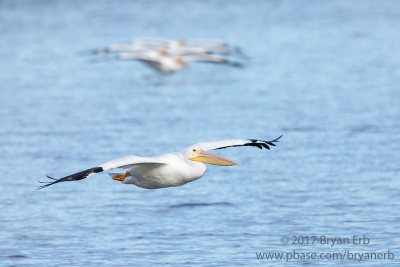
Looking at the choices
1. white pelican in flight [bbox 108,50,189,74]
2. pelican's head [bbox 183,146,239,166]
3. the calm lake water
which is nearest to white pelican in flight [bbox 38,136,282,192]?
pelican's head [bbox 183,146,239,166]

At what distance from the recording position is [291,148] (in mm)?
14477

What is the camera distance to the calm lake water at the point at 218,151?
32.2 ft

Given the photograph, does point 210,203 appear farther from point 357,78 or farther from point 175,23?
point 175,23

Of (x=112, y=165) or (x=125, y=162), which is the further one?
(x=125, y=162)

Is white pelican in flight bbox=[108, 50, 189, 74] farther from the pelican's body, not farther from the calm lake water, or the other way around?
the pelican's body

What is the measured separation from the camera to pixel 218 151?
1421cm

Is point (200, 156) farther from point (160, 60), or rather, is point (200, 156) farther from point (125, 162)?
point (160, 60)

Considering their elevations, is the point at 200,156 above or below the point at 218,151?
below

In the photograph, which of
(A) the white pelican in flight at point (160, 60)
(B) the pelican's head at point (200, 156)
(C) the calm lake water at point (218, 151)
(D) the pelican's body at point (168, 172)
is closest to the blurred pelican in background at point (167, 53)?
(A) the white pelican in flight at point (160, 60)

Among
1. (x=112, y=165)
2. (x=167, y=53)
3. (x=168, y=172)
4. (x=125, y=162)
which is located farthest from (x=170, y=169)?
(x=167, y=53)

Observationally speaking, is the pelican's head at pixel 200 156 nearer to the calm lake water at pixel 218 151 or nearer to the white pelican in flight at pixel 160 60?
the calm lake water at pixel 218 151

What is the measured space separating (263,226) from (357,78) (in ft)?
44.0

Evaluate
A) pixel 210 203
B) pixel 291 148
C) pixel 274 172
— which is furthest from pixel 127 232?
pixel 291 148

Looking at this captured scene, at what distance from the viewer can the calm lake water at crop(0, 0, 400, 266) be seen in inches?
387
